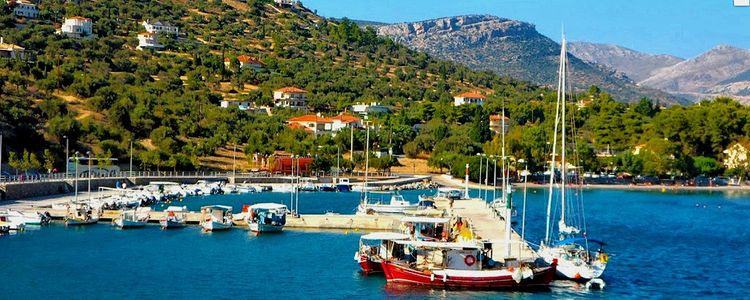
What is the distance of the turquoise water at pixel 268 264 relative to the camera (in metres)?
36.0

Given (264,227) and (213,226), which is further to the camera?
(213,226)

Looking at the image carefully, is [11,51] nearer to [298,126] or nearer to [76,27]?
[76,27]

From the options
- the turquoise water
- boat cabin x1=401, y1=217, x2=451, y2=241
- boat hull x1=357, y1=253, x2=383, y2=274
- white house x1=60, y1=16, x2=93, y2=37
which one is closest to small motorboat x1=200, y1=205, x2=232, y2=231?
the turquoise water

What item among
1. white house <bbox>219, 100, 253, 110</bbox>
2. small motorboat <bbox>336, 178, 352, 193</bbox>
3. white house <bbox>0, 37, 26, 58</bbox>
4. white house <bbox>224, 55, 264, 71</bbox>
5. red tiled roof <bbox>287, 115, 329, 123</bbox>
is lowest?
small motorboat <bbox>336, 178, 352, 193</bbox>

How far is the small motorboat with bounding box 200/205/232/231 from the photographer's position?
51.9 m

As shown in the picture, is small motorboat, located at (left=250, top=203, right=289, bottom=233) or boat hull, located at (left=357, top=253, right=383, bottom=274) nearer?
boat hull, located at (left=357, top=253, right=383, bottom=274)

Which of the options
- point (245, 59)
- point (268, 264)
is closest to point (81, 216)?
point (268, 264)

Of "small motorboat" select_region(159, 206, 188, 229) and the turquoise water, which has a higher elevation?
"small motorboat" select_region(159, 206, 188, 229)

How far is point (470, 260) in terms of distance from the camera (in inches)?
1405

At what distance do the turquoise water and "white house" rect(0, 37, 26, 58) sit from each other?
69499 mm

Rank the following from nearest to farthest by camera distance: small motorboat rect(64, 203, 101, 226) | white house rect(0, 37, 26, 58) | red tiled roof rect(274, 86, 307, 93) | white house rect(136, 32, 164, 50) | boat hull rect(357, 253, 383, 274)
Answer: boat hull rect(357, 253, 383, 274) < small motorboat rect(64, 203, 101, 226) < white house rect(0, 37, 26, 58) < red tiled roof rect(274, 86, 307, 93) < white house rect(136, 32, 164, 50)

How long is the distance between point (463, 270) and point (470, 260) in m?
0.44

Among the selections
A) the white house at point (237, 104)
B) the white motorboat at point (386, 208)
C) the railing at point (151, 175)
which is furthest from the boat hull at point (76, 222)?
the white house at point (237, 104)

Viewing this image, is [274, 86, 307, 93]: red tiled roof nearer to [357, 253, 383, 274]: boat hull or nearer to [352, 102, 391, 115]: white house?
[352, 102, 391, 115]: white house
